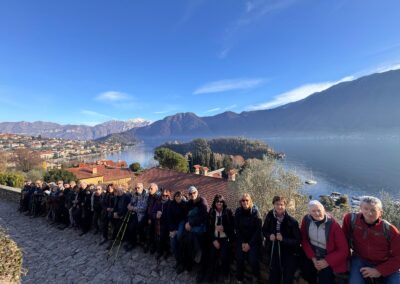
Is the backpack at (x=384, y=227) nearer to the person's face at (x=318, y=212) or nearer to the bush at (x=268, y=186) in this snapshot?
the person's face at (x=318, y=212)

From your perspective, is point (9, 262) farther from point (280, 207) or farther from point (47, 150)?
point (47, 150)

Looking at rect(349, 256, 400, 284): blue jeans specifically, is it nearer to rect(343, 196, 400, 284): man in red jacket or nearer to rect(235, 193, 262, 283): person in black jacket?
rect(343, 196, 400, 284): man in red jacket

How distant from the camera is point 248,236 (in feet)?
12.0

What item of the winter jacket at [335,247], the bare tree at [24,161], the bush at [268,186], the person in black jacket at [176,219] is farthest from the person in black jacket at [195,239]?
the bare tree at [24,161]

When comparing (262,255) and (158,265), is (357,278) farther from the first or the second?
(158,265)

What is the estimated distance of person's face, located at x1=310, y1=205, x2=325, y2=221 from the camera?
2.98 metres

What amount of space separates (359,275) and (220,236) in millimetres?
1987

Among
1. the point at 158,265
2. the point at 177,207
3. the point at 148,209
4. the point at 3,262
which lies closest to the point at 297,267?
the point at 177,207

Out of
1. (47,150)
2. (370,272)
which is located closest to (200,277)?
(370,272)

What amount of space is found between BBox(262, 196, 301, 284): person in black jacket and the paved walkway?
1597 mm

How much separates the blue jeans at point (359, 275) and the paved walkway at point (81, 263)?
2.55m

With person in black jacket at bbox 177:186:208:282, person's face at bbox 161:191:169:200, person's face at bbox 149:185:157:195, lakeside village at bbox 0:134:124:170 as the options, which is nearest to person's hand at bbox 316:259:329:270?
person in black jacket at bbox 177:186:208:282

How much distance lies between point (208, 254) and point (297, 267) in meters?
1.58

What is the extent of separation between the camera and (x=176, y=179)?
2300cm
